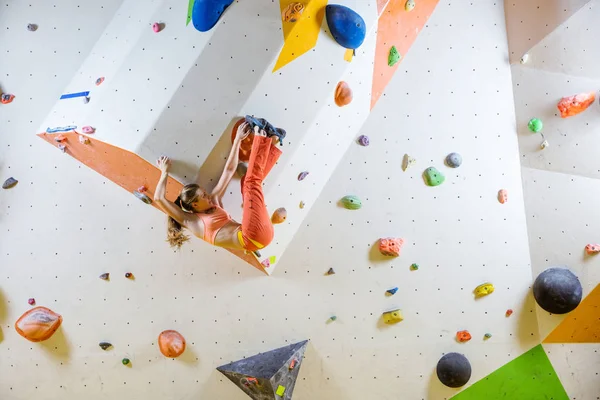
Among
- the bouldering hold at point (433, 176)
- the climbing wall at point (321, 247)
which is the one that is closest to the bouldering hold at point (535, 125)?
the climbing wall at point (321, 247)

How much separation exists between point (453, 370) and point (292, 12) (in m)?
2.16

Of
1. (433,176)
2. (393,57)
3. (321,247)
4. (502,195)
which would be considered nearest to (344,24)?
(393,57)

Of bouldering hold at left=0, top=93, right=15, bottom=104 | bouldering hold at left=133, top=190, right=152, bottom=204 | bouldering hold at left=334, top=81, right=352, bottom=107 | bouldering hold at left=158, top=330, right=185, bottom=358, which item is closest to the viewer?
bouldering hold at left=334, top=81, right=352, bottom=107

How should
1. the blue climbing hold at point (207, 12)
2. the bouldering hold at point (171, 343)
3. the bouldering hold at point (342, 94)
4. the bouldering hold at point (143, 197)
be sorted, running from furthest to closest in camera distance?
the bouldering hold at point (171, 343) → the bouldering hold at point (143, 197) → the bouldering hold at point (342, 94) → the blue climbing hold at point (207, 12)

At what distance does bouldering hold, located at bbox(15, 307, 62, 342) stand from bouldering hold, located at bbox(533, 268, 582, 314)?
2.76 metres

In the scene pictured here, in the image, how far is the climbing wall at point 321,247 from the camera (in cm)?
281


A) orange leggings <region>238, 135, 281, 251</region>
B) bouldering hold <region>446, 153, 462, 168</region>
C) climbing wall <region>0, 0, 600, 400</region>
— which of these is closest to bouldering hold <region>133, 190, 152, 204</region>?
climbing wall <region>0, 0, 600, 400</region>

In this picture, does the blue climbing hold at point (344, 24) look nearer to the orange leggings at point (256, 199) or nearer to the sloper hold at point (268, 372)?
the orange leggings at point (256, 199)

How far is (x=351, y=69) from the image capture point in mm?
2604

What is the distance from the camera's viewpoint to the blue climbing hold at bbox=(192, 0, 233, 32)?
2.28 m

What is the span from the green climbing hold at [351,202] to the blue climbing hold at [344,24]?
850 millimetres

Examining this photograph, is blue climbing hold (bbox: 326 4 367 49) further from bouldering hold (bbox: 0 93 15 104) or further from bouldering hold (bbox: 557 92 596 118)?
bouldering hold (bbox: 0 93 15 104)

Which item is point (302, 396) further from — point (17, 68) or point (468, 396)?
point (17, 68)

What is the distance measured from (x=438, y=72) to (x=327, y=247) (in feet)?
3.70
